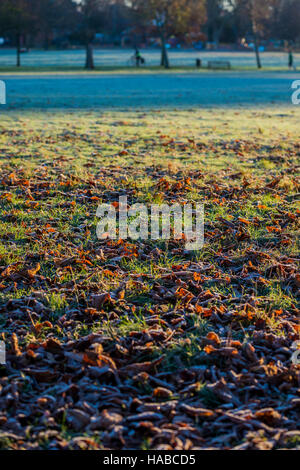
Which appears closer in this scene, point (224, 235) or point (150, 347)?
point (150, 347)

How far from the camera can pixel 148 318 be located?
156 inches

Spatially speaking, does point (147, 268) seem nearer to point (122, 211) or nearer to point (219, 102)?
point (122, 211)

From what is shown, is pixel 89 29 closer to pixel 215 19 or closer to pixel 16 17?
pixel 16 17

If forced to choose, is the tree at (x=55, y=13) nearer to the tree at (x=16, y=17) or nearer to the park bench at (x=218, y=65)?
the tree at (x=16, y=17)

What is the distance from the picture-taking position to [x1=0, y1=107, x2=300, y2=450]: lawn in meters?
2.89

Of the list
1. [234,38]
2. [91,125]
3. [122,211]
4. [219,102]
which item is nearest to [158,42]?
[234,38]

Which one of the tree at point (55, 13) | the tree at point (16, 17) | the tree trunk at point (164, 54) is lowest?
the tree trunk at point (164, 54)

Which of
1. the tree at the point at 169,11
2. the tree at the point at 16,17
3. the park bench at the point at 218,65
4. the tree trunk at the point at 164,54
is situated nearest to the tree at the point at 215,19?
the tree at the point at 169,11

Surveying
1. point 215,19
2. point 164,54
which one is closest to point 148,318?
point 164,54

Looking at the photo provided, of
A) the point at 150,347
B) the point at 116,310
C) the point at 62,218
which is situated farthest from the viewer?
the point at 62,218

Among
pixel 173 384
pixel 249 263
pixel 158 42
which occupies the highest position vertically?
pixel 158 42

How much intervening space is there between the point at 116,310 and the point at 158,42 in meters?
99.8

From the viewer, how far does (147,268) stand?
4.83 metres

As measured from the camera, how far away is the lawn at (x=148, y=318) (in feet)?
9.49
